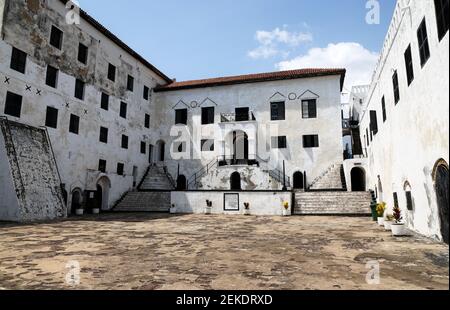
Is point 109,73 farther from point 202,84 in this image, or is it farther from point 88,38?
point 202,84

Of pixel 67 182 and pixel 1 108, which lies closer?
pixel 1 108

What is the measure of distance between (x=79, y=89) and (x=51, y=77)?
2294 mm

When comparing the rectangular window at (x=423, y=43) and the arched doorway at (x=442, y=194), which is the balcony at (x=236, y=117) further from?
the arched doorway at (x=442, y=194)

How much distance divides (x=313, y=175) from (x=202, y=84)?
1426 cm

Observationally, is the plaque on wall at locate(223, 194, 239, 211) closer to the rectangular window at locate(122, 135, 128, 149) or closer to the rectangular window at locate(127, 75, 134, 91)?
the rectangular window at locate(122, 135, 128, 149)

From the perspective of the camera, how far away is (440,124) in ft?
21.4

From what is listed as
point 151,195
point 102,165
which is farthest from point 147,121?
point 151,195

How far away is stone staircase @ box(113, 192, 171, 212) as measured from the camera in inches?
867

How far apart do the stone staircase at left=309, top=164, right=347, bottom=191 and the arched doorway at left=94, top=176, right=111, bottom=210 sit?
17013 mm

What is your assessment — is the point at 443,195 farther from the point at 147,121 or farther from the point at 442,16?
the point at 147,121

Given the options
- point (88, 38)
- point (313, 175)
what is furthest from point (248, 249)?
point (88, 38)

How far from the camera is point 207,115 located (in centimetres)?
2822

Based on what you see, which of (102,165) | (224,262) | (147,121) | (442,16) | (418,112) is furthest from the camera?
(147,121)

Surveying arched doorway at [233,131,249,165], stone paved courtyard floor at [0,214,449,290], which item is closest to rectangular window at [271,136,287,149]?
arched doorway at [233,131,249,165]
